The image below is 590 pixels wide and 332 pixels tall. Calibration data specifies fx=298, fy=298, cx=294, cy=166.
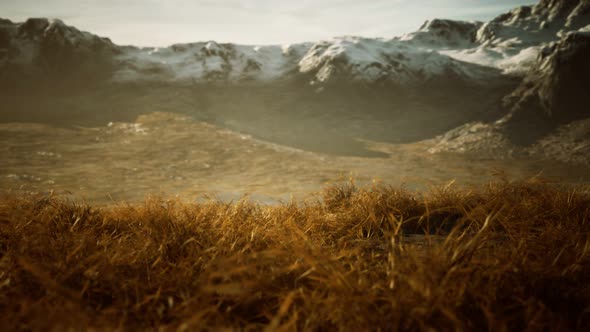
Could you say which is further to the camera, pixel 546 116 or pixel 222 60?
pixel 222 60

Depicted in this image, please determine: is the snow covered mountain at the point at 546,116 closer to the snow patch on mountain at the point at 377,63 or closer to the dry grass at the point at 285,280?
the snow patch on mountain at the point at 377,63

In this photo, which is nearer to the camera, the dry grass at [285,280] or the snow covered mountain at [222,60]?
the dry grass at [285,280]

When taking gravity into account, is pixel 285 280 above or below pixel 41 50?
below

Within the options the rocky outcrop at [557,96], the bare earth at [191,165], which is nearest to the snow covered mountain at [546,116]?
the rocky outcrop at [557,96]

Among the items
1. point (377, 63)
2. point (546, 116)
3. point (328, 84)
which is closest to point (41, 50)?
point (328, 84)

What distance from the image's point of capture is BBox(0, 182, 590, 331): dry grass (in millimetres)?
625

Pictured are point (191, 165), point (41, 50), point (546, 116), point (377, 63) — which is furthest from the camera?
point (377, 63)

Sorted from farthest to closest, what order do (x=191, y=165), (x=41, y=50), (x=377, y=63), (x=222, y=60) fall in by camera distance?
(x=222, y=60) → (x=377, y=63) → (x=41, y=50) → (x=191, y=165)

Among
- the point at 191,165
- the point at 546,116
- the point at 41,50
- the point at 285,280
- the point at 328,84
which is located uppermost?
the point at 41,50

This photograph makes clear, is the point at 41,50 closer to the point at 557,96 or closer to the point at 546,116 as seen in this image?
the point at 546,116

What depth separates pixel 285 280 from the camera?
31.8 inches

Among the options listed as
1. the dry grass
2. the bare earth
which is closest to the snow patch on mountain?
the bare earth

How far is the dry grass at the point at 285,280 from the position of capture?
62cm

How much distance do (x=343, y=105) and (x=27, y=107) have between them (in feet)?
34.3
